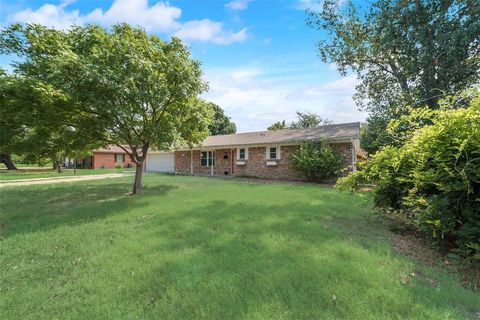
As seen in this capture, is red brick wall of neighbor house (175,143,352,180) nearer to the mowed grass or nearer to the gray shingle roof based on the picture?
the gray shingle roof

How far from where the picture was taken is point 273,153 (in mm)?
18484

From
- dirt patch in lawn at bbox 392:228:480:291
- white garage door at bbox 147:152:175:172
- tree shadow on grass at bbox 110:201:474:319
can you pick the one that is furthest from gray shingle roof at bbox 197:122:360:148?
tree shadow on grass at bbox 110:201:474:319

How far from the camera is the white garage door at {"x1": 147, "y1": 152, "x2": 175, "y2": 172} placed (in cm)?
2603

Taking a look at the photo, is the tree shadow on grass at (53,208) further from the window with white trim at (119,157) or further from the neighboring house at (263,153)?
the window with white trim at (119,157)

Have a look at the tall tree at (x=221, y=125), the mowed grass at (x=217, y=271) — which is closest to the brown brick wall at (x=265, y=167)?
the mowed grass at (x=217, y=271)

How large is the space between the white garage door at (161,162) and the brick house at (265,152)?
2908 millimetres

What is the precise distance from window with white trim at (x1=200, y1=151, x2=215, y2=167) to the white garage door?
4359mm

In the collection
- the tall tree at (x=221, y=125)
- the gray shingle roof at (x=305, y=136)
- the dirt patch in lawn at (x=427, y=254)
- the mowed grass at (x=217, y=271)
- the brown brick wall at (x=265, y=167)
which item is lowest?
the dirt patch in lawn at (x=427, y=254)

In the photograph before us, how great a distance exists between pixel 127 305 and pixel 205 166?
1949 centimetres

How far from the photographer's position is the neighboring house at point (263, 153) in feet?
52.5

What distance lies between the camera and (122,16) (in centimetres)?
969

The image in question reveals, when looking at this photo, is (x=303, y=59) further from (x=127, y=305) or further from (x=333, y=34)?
(x=127, y=305)

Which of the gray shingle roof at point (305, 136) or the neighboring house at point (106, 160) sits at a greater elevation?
the gray shingle roof at point (305, 136)

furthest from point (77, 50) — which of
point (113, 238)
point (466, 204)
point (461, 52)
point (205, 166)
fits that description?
point (461, 52)
